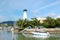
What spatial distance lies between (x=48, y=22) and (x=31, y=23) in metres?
8.80

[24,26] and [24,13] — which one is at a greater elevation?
[24,13]

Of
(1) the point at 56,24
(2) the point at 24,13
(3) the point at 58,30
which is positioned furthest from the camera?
(2) the point at 24,13

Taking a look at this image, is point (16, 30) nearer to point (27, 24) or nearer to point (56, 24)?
point (27, 24)

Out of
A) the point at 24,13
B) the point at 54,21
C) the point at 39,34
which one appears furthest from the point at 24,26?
the point at 39,34

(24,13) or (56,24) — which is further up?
(24,13)

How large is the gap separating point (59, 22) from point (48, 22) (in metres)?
5.26

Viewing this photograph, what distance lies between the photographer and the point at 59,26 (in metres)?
104

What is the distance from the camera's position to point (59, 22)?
10106cm

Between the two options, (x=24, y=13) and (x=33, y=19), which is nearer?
(x=33, y=19)

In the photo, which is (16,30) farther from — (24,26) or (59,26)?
(59,26)

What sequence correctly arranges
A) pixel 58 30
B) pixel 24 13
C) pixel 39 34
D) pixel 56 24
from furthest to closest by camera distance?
1. pixel 24 13
2. pixel 56 24
3. pixel 58 30
4. pixel 39 34

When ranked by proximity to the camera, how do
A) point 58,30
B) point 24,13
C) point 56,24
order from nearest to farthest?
point 58,30, point 56,24, point 24,13

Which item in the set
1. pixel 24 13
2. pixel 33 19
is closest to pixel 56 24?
pixel 33 19

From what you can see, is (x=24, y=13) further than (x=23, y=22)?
Yes
